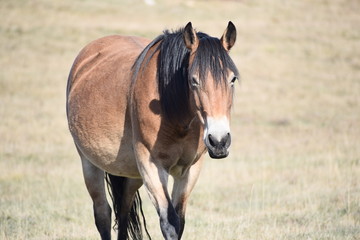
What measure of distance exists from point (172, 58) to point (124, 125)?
2.99ft

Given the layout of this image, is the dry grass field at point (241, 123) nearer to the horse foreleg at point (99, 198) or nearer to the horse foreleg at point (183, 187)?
the horse foreleg at point (99, 198)

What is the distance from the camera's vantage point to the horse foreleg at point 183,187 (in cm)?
528

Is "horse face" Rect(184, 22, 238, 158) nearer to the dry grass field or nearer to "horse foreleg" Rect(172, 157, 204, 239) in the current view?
"horse foreleg" Rect(172, 157, 204, 239)

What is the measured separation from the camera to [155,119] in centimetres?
497

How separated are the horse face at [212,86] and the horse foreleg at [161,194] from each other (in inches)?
27.3

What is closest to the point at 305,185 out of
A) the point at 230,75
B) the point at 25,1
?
the point at 230,75

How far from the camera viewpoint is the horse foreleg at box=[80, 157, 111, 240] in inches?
250

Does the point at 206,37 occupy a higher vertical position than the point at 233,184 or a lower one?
higher

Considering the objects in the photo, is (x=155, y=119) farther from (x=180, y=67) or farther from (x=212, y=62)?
(x=212, y=62)

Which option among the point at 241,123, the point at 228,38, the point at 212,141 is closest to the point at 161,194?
the point at 212,141

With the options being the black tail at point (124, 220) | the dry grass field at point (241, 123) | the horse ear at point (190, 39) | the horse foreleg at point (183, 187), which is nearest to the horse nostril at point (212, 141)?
the horse ear at point (190, 39)

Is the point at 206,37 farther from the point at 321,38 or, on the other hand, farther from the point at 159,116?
the point at 321,38

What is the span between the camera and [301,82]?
80.1 ft

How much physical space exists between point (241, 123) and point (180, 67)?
1298 cm
